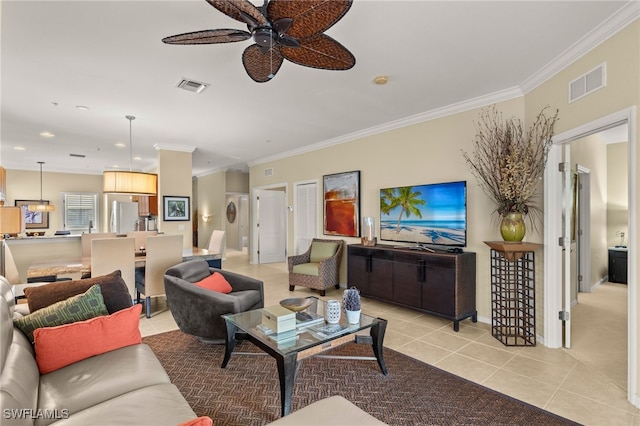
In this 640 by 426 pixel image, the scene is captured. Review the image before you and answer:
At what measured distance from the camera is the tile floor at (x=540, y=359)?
230cm

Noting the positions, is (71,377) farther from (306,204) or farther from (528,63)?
(306,204)

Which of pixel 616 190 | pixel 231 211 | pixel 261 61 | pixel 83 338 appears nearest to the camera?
pixel 83 338

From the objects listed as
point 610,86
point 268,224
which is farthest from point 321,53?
point 268,224

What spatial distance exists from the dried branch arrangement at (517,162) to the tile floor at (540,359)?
1443 mm

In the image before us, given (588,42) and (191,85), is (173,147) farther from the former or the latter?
(588,42)

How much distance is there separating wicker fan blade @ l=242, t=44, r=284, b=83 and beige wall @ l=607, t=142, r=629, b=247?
276 inches

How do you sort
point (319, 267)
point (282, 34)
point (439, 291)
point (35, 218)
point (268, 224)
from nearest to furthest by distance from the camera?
point (282, 34)
point (439, 291)
point (319, 267)
point (268, 224)
point (35, 218)

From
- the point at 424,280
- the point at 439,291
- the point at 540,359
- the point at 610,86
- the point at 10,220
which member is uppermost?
the point at 610,86

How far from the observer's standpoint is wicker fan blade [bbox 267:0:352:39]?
5.09 feet

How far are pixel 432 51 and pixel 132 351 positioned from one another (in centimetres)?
333

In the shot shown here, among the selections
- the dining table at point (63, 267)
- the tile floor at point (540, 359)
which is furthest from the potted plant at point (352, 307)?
the dining table at point (63, 267)

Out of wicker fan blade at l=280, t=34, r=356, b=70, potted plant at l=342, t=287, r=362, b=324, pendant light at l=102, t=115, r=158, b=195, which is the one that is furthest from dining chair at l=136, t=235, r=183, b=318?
wicker fan blade at l=280, t=34, r=356, b=70

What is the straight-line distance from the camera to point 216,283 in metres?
3.59

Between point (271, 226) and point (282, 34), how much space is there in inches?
281
